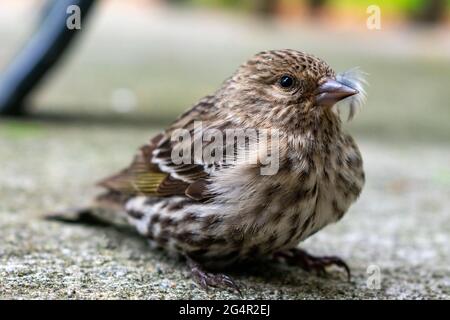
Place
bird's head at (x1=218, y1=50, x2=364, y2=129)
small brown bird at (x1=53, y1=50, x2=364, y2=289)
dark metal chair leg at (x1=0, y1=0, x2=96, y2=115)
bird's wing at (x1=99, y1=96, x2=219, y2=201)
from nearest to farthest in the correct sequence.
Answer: small brown bird at (x1=53, y1=50, x2=364, y2=289) → bird's head at (x1=218, y1=50, x2=364, y2=129) → bird's wing at (x1=99, y1=96, x2=219, y2=201) → dark metal chair leg at (x1=0, y1=0, x2=96, y2=115)

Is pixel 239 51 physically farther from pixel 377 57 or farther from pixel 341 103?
pixel 341 103

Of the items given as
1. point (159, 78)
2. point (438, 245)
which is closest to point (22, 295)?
point (438, 245)

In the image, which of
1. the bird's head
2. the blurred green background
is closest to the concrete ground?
the blurred green background

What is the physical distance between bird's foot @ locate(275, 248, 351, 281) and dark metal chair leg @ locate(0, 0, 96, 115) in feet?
10.0

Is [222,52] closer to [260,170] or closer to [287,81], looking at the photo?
[287,81]

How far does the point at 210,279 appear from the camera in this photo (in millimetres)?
3117

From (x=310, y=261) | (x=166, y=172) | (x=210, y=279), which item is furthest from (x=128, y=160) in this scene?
(x=210, y=279)

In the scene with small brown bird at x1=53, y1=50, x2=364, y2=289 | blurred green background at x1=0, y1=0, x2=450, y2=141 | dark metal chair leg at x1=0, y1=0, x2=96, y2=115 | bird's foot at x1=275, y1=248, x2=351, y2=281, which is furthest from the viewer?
blurred green background at x1=0, y1=0, x2=450, y2=141

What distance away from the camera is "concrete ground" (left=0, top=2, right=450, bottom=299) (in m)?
3.18

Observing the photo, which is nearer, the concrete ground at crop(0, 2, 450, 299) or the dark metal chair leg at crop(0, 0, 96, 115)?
the concrete ground at crop(0, 2, 450, 299)

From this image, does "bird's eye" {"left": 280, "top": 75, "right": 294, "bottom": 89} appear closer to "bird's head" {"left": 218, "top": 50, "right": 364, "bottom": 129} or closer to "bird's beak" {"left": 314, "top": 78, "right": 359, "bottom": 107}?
"bird's head" {"left": 218, "top": 50, "right": 364, "bottom": 129}

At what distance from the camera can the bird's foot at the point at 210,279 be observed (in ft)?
10.1

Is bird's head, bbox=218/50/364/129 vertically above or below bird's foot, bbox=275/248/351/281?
above

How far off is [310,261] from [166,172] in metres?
0.79
